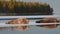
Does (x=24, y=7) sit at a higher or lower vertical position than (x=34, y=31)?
higher

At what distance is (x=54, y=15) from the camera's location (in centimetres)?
126

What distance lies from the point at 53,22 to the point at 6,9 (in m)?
0.50

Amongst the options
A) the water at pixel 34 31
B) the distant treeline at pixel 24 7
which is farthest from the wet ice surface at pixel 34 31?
the distant treeline at pixel 24 7

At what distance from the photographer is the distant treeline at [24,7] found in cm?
122

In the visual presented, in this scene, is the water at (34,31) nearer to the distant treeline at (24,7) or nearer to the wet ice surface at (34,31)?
the wet ice surface at (34,31)

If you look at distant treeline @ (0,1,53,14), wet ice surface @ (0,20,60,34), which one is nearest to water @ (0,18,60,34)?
wet ice surface @ (0,20,60,34)

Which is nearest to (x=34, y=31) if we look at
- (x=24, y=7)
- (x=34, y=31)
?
(x=34, y=31)

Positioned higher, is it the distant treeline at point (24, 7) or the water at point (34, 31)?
the distant treeline at point (24, 7)

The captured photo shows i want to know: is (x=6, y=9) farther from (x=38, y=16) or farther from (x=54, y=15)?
(x=54, y=15)

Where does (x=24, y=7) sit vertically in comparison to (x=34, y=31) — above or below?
above

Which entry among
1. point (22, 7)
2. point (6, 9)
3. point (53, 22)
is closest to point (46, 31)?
point (53, 22)

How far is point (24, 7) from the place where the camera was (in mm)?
1240

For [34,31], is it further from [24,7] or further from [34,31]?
[24,7]

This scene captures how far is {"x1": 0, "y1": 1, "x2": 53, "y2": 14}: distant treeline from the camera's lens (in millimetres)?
1223
